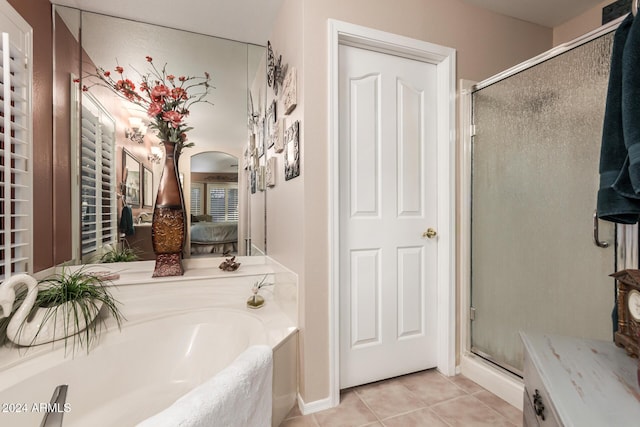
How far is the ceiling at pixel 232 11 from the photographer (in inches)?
76.0

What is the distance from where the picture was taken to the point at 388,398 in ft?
5.66

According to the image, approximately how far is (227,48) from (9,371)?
2274 millimetres

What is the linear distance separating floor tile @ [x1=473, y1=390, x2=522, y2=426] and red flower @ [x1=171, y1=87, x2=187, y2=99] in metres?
2.68

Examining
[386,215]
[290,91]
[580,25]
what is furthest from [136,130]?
[580,25]

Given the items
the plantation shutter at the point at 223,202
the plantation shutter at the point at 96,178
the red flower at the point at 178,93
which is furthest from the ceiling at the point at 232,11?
the plantation shutter at the point at 223,202

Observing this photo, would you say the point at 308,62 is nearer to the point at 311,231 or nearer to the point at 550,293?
the point at 311,231

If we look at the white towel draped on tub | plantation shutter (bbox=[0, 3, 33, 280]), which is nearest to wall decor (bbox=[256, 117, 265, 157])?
plantation shutter (bbox=[0, 3, 33, 280])

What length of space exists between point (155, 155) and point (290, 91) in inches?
43.5

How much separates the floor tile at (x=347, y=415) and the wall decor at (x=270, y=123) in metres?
1.76

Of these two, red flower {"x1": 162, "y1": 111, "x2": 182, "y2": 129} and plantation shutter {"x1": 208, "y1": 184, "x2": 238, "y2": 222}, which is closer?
red flower {"x1": 162, "y1": 111, "x2": 182, "y2": 129}

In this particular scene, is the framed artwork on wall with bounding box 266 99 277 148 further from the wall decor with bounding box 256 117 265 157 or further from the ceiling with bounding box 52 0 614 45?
the ceiling with bounding box 52 0 614 45

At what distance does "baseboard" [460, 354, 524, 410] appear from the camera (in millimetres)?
1631

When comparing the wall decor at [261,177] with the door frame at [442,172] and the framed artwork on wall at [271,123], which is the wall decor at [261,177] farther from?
the door frame at [442,172]

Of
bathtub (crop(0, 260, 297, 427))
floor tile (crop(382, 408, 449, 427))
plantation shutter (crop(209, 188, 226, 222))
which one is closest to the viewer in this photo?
bathtub (crop(0, 260, 297, 427))
